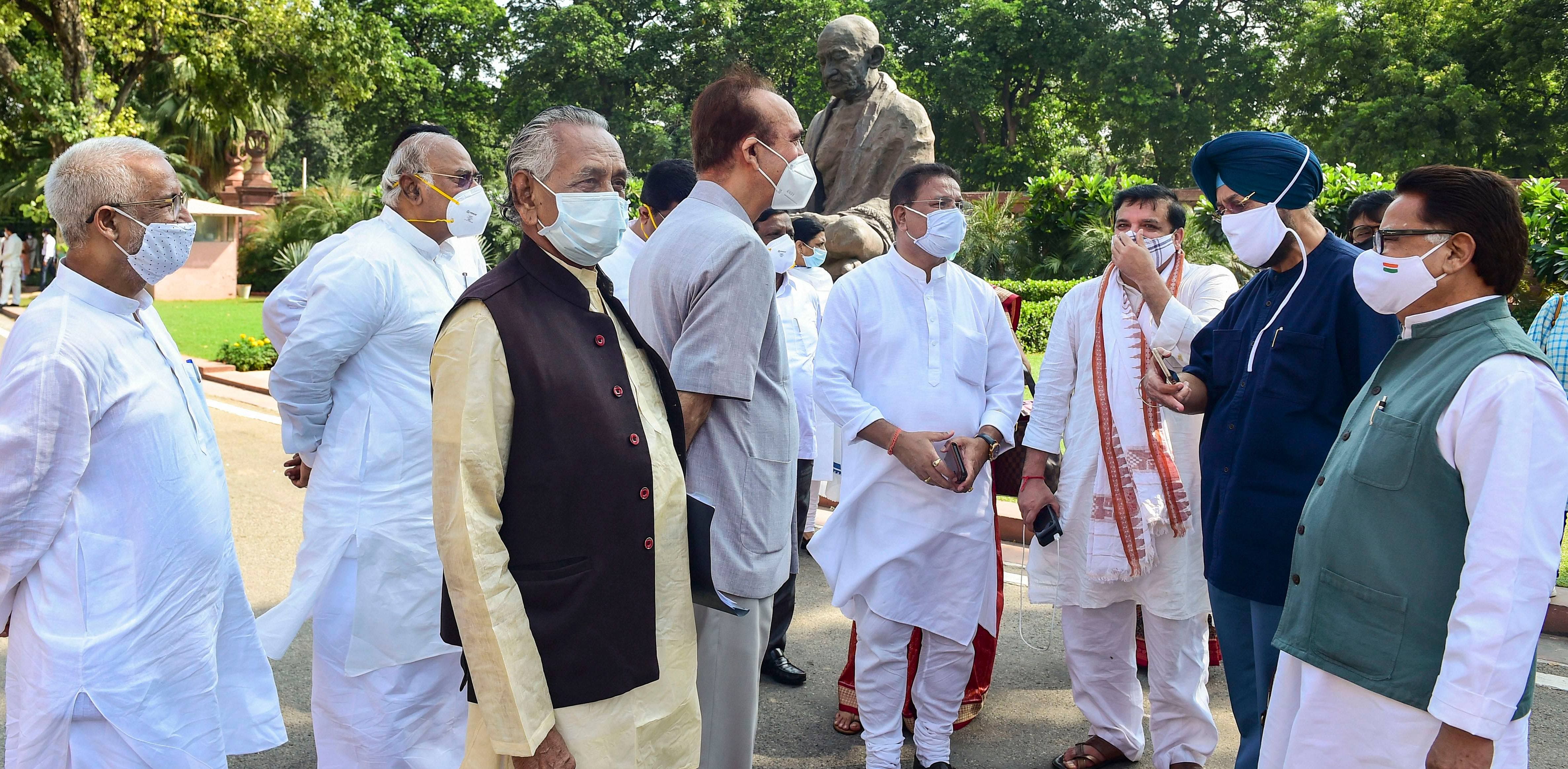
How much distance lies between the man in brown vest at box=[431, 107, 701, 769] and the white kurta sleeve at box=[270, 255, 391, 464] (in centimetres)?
113

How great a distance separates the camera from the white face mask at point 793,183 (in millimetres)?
2855

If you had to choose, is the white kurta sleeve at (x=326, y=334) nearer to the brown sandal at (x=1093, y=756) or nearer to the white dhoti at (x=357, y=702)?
the white dhoti at (x=357, y=702)

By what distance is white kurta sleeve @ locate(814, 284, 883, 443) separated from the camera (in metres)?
3.89

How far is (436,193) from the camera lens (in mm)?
3557

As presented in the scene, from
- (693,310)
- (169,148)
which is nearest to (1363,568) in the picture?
(693,310)

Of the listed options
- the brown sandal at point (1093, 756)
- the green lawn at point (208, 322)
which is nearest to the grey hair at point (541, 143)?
the brown sandal at point (1093, 756)

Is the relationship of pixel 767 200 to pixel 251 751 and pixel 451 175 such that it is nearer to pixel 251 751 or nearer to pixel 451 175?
pixel 451 175

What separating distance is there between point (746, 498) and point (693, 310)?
455 mm

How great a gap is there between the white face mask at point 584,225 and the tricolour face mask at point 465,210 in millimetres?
1384

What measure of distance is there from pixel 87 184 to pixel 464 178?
3.73ft

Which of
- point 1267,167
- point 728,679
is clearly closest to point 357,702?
point 728,679

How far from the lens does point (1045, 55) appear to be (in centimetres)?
3828

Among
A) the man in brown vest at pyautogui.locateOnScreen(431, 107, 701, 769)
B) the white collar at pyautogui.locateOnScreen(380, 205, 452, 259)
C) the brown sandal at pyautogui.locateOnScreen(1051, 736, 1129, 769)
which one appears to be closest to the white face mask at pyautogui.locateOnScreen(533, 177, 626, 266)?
the man in brown vest at pyautogui.locateOnScreen(431, 107, 701, 769)

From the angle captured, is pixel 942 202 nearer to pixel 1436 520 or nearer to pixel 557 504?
pixel 1436 520
